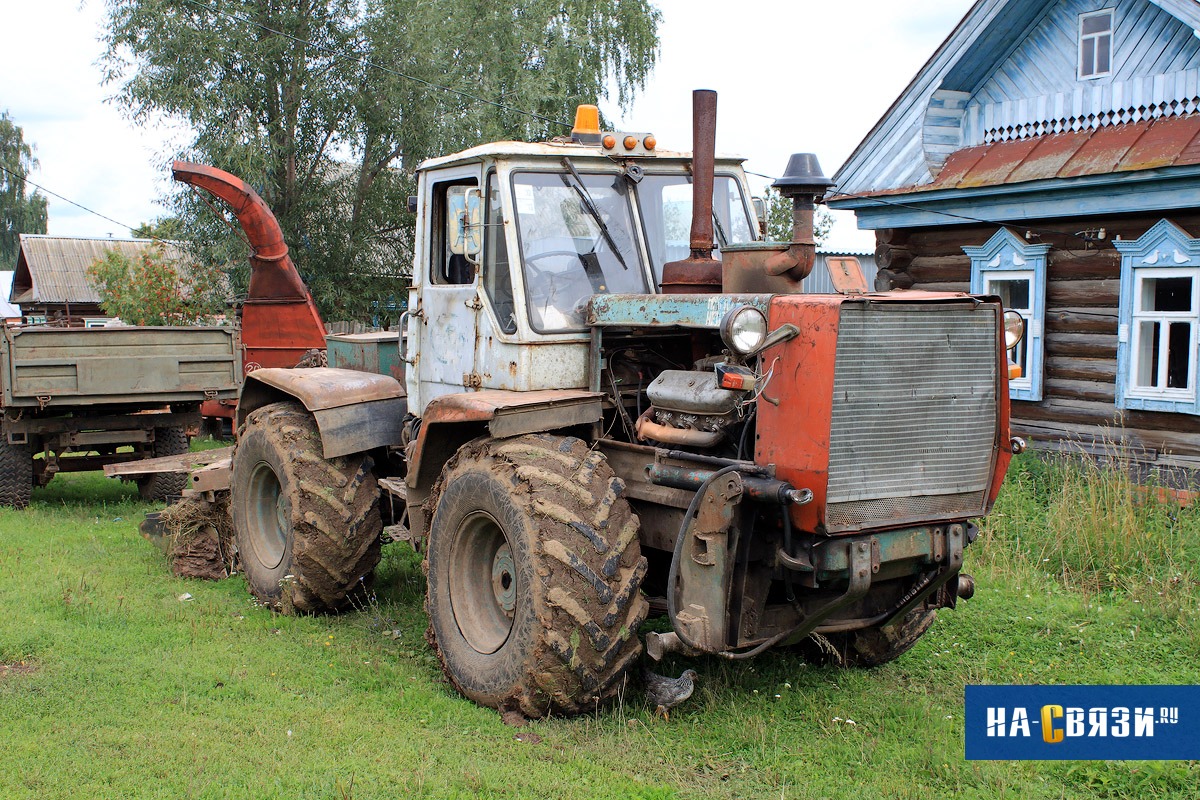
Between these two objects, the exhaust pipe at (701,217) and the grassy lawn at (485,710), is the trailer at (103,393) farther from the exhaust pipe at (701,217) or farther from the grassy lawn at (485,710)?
the exhaust pipe at (701,217)

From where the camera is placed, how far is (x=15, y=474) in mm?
10703

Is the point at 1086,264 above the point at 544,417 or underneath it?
above

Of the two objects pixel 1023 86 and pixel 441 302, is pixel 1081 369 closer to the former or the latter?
pixel 1023 86

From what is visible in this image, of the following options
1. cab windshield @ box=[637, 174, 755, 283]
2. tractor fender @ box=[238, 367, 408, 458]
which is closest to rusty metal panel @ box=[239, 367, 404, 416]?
tractor fender @ box=[238, 367, 408, 458]

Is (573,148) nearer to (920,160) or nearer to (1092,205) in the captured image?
(1092,205)

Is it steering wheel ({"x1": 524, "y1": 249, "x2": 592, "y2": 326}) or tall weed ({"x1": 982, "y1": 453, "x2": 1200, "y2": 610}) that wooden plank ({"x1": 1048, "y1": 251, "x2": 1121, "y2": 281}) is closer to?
tall weed ({"x1": 982, "y1": 453, "x2": 1200, "y2": 610})

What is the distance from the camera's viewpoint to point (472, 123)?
20297 mm

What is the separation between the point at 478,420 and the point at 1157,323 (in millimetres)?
7505

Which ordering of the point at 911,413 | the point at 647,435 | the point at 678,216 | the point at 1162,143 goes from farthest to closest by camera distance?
the point at 1162,143 → the point at 678,216 → the point at 647,435 → the point at 911,413

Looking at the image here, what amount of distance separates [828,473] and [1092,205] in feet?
23.0

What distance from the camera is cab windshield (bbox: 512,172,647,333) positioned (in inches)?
223

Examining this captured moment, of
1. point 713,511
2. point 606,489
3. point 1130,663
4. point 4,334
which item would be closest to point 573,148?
point 606,489

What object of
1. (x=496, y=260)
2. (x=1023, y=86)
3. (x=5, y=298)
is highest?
(x=1023, y=86)
